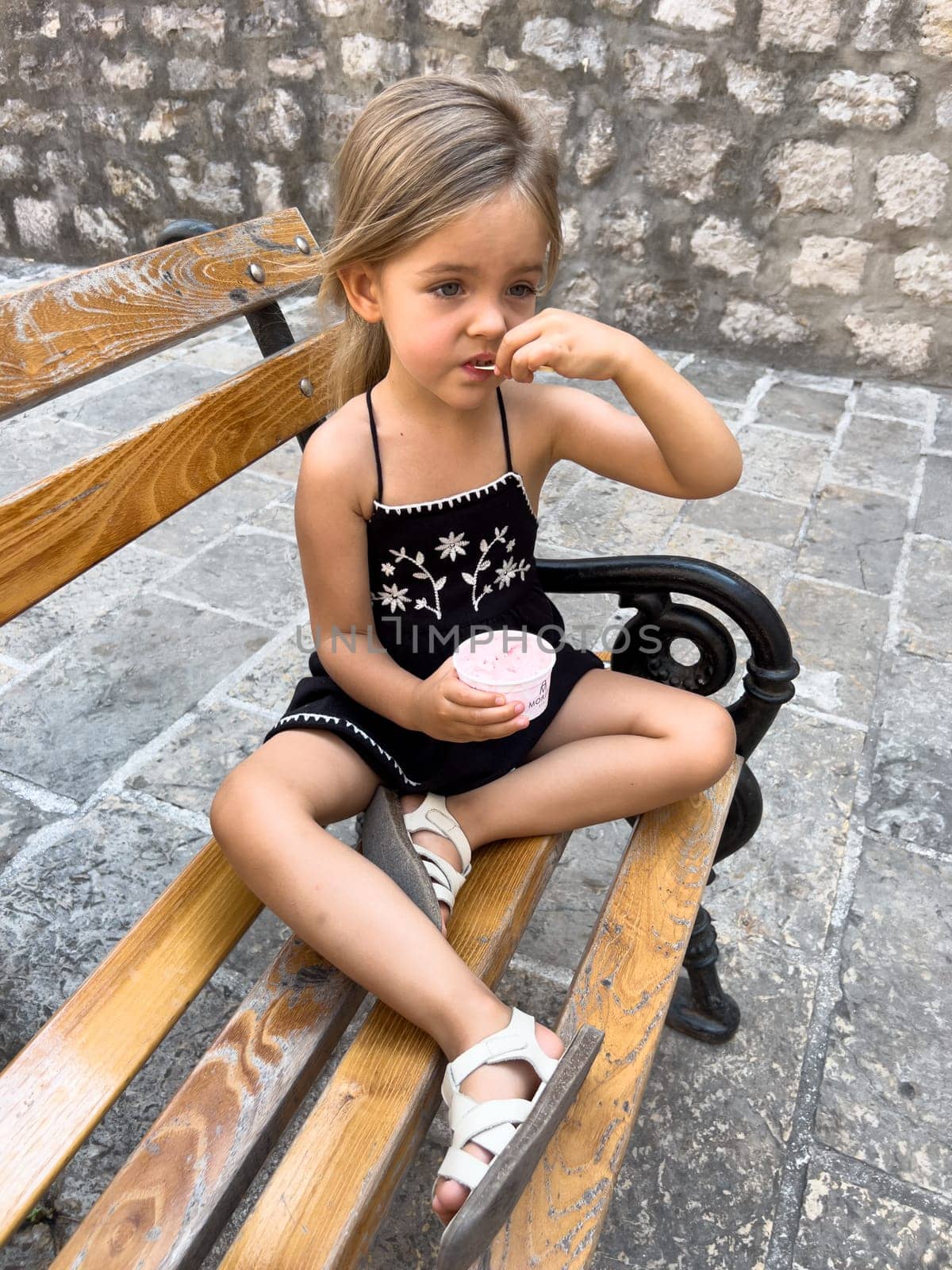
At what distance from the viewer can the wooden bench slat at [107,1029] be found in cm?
93

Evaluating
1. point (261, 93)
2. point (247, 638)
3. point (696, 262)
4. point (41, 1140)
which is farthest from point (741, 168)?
point (41, 1140)

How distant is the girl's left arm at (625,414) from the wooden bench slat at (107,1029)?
2.55ft

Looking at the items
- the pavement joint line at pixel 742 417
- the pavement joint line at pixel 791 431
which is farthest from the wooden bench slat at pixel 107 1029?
the pavement joint line at pixel 791 431

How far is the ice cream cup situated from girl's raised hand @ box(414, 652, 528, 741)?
0.01 meters

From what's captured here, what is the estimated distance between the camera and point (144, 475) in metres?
1.33

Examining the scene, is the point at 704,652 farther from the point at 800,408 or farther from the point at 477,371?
the point at 800,408

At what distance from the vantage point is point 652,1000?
1.14m

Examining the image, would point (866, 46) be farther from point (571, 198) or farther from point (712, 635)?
point (712, 635)

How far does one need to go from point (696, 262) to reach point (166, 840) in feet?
10.4

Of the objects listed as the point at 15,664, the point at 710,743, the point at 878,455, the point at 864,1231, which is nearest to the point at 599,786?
the point at 710,743

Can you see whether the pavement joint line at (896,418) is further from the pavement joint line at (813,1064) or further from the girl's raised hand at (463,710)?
the girl's raised hand at (463,710)

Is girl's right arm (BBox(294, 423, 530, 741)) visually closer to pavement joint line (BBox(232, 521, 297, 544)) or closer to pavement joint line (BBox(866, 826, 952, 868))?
pavement joint line (BBox(866, 826, 952, 868))

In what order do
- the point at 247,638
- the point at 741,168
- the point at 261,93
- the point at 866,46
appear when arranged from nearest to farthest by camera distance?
the point at 247,638
the point at 866,46
the point at 741,168
the point at 261,93

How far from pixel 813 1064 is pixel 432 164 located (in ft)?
4.91
